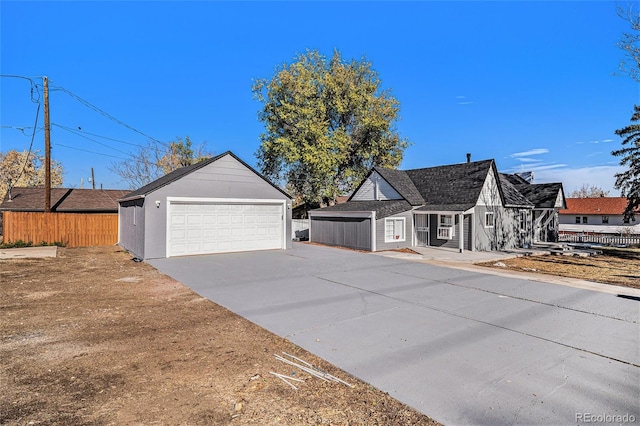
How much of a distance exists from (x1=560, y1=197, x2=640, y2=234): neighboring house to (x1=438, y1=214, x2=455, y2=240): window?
2571 centimetres

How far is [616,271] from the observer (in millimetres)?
11938

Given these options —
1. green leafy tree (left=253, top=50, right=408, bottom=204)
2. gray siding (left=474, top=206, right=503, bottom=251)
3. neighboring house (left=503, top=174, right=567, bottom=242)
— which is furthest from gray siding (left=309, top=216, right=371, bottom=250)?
neighboring house (left=503, top=174, right=567, bottom=242)

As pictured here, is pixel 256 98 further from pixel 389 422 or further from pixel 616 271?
pixel 389 422

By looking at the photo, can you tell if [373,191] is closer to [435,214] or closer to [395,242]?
[435,214]

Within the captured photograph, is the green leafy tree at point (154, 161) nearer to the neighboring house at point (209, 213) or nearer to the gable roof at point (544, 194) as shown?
the neighboring house at point (209, 213)

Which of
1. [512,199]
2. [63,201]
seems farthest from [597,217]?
[63,201]

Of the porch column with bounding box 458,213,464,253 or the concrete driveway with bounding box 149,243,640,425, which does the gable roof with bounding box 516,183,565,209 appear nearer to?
the porch column with bounding box 458,213,464,253

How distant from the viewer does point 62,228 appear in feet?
58.1

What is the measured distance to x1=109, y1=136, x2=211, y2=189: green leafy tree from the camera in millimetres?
34188

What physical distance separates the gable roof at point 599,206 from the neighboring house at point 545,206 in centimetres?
1727

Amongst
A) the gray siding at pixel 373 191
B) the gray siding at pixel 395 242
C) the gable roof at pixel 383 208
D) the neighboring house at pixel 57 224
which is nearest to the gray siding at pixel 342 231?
the gray siding at pixel 395 242

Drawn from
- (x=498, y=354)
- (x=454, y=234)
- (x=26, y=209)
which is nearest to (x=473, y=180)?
(x=454, y=234)

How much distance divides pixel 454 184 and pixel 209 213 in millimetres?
13620

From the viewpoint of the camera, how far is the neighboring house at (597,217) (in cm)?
3562
